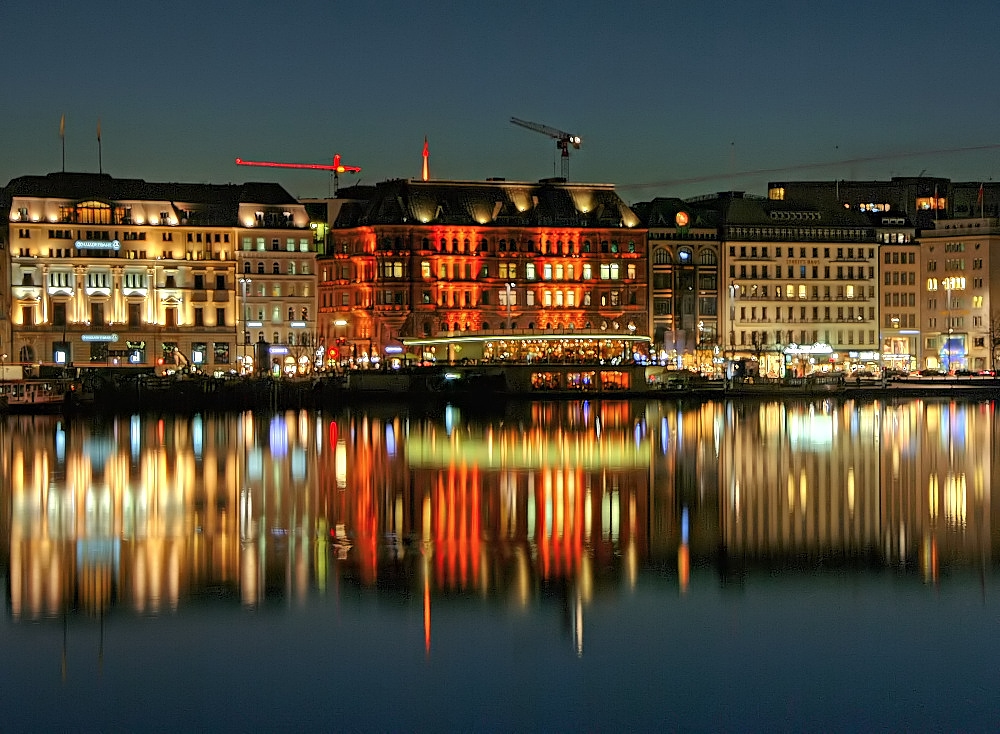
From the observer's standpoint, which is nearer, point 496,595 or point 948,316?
point 496,595

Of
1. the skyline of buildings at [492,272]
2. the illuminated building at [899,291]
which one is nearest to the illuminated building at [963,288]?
the skyline of buildings at [492,272]

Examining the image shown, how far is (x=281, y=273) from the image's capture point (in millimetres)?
132625

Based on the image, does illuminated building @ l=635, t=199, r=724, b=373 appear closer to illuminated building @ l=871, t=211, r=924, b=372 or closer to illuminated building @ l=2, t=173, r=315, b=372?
illuminated building @ l=871, t=211, r=924, b=372

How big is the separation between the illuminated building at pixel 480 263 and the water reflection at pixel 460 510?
189ft

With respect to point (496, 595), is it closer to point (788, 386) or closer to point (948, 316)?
point (788, 386)

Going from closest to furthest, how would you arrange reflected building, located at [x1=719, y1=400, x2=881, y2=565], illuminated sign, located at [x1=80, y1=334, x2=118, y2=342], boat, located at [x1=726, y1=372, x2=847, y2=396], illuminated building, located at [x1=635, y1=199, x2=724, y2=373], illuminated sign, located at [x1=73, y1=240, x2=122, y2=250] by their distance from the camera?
reflected building, located at [x1=719, y1=400, x2=881, y2=565], boat, located at [x1=726, y1=372, x2=847, y2=396], illuminated sign, located at [x1=73, y1=240, x2=122, y2=250], illuminated sign, located at [x1=80, y1=334, x2=118, y2=342], illuminated building, located at [x1=635, y1=199, x2=724, y2=373]

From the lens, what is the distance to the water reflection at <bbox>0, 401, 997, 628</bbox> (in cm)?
3241

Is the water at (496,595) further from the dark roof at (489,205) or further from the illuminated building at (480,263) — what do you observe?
the dark roof at (489,205)

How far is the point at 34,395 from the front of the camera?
95.9 m

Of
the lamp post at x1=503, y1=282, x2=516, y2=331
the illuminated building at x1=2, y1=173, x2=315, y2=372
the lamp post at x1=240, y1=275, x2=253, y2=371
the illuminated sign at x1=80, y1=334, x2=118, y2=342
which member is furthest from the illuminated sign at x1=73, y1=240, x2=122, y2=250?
the lamp post at x1=503, y1=282, x2=516, y2=331

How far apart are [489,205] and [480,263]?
5.37 metres

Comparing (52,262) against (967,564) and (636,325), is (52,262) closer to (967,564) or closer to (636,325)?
(636,325)

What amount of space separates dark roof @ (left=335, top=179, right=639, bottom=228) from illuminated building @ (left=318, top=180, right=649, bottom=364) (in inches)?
3.4

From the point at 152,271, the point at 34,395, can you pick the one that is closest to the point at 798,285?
the point at 152,271
